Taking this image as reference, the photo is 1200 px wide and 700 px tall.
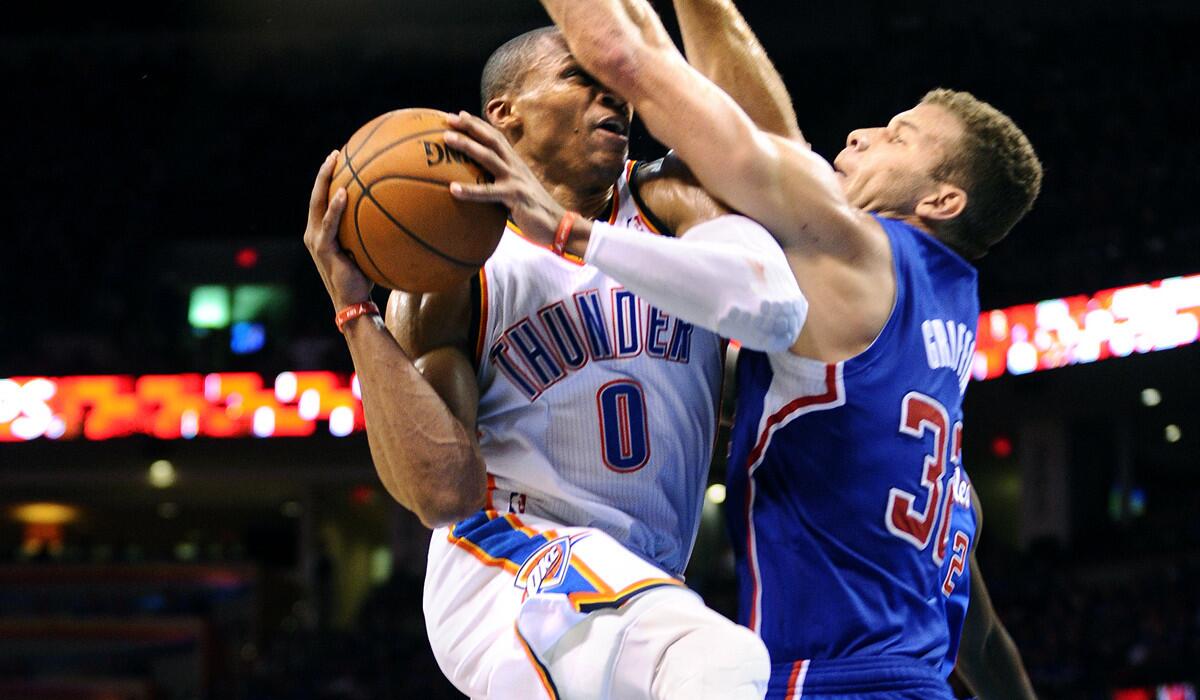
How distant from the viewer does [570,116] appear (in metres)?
3.08

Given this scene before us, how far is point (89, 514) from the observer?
24.4 meters

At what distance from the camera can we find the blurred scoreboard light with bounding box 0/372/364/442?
16.5 metres

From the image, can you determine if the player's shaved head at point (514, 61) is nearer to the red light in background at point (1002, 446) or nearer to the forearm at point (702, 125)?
the forearm at point (702, 125)

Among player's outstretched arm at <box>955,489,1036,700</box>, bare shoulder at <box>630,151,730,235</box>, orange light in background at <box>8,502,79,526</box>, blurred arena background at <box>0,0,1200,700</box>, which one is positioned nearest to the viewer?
bare shoulder at <box>630,151,730,235</box>

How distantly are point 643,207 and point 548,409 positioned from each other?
51cm

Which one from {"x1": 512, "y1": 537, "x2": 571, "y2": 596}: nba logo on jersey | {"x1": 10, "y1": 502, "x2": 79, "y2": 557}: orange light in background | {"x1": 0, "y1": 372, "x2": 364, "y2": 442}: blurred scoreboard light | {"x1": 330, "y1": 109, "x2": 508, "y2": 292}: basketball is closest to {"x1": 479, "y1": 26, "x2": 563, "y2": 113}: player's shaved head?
{"x1": 330, "y1": 109, "x2": 508, "y2": 292}: basketball

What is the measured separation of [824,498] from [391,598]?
14162 mm

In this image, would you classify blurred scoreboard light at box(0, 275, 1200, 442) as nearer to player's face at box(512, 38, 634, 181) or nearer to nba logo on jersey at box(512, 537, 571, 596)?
player's face at box(512, 38, 634, 181)

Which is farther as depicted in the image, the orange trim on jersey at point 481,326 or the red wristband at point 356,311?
the orange trim on jersey at point 481,326

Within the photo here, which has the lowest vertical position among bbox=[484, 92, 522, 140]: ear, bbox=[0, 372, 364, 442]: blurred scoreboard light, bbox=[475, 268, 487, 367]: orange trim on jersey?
bbox=[0, 372, 364, 442]: blurred scoreboard light

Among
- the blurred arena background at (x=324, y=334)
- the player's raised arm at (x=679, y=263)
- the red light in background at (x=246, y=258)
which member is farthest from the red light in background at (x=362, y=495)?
Result: the player's raised arm at (x=679, y=263)

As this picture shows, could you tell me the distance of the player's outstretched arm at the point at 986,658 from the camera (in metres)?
3.67

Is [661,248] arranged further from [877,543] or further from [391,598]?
[391,598]

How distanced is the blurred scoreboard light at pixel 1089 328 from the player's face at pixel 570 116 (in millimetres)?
12203
